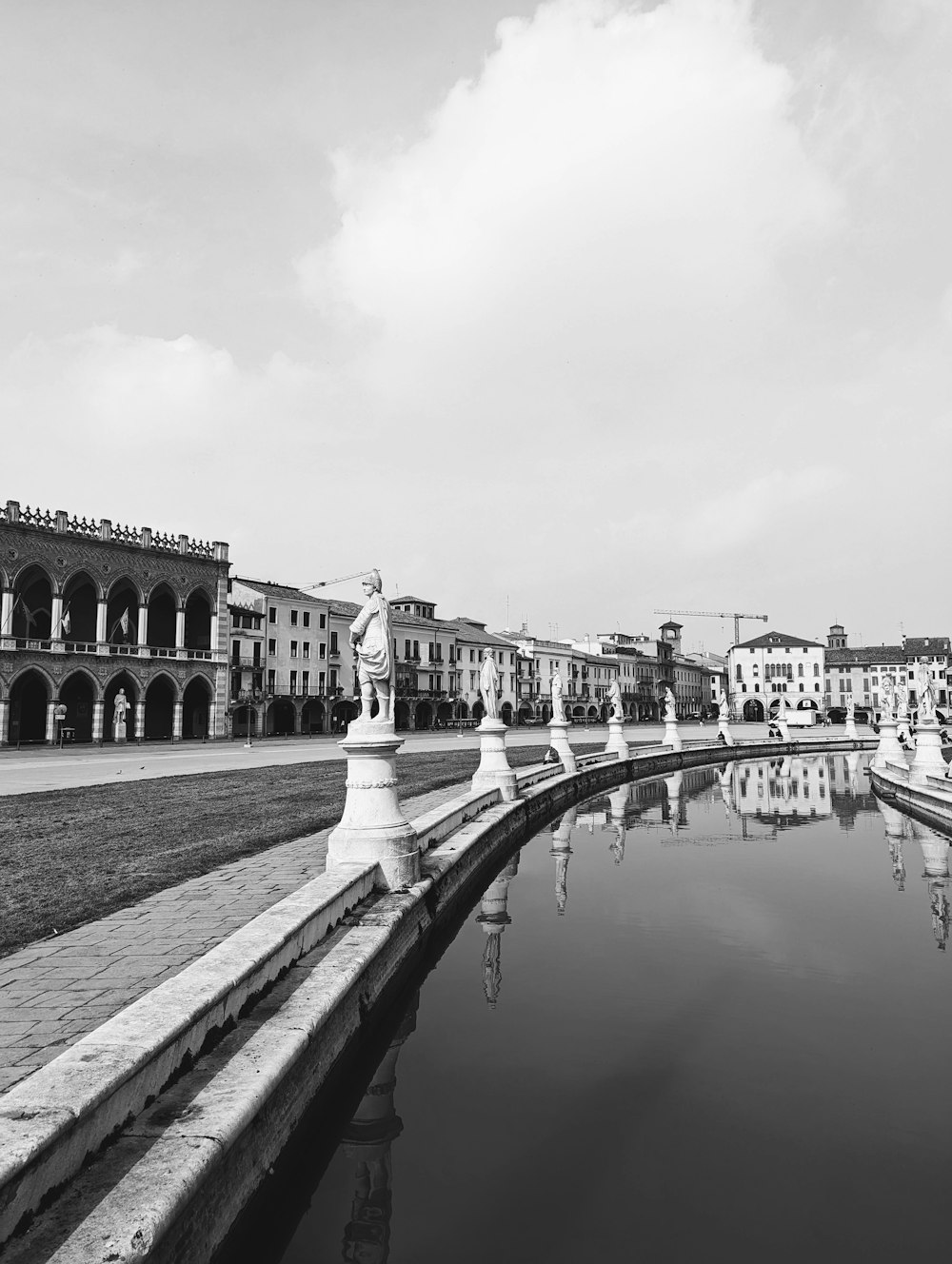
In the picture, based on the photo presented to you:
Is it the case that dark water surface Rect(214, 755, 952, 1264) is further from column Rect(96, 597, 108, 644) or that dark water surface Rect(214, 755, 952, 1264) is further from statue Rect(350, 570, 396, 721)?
column Rect(96, 597, 108, 644)

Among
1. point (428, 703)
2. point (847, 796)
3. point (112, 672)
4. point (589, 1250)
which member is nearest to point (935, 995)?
point (589, 1250)

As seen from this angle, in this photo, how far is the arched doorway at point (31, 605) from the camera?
43688mm

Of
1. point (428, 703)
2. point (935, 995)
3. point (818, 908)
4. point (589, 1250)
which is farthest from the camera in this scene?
point (428, 703)

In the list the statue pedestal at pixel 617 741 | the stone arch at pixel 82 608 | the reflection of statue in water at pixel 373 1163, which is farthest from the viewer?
the stone arch at pixel 82 608

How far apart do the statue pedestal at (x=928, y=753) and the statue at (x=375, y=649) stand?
1675 centimetres

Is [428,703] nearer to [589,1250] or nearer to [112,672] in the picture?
[112,672]

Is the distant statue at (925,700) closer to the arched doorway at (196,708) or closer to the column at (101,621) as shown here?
the column at (101,621)

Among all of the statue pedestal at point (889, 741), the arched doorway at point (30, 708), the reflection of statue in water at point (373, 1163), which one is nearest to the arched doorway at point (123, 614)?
the arched doorway at point (30, 708)

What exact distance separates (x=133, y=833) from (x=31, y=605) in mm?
42396

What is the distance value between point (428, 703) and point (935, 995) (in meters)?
70.2

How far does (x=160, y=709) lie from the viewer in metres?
51.4

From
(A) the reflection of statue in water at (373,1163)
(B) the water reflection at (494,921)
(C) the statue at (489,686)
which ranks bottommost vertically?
(B) the water reflection at (494,921)

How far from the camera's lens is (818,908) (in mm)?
10273

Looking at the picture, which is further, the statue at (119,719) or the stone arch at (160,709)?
the stone arch at (160,709)
